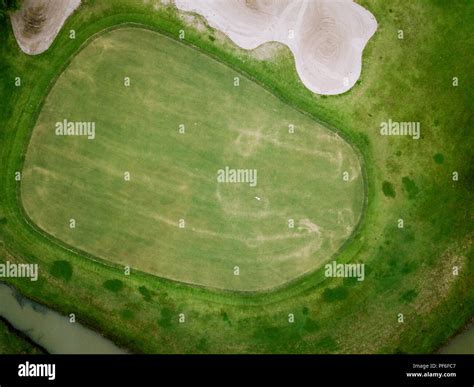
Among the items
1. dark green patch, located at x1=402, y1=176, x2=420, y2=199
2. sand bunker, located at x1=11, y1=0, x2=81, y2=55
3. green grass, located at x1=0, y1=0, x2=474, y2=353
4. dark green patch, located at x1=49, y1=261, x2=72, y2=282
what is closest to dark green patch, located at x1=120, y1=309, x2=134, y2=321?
green grass, located at x1=0, y1=0, x2=474, y2=353

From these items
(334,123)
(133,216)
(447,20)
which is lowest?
(133,216)

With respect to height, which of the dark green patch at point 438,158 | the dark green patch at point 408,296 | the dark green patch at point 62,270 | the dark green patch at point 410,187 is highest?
the dark green patch at point 438,158

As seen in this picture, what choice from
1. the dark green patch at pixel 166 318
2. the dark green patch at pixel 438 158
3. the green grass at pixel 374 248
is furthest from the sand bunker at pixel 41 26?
the dark green patch at pixel 438 158

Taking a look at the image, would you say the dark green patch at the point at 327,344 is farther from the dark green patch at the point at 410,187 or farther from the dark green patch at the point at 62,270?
the dark green patch at the point at 62,270

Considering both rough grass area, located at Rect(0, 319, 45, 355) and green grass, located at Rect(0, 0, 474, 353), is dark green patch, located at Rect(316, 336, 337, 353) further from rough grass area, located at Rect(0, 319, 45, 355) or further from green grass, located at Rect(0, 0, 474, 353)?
rough grass area, located at Rect(0, 319, 45, 355)

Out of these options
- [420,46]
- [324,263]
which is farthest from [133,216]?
[420,46]
